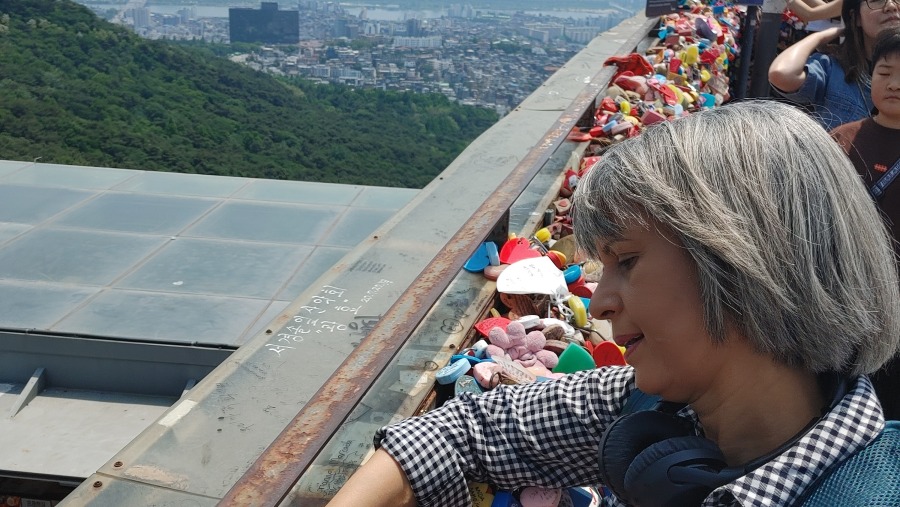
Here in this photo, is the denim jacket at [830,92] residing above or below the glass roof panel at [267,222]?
above

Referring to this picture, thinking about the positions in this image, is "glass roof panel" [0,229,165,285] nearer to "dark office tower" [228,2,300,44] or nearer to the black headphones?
the black headphones

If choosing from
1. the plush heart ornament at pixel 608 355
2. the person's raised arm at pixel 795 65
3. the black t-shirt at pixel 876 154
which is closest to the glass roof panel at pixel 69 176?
the person's raised arm at pixel 795 65

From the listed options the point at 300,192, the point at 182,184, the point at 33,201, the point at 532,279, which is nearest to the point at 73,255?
the point at 33,201

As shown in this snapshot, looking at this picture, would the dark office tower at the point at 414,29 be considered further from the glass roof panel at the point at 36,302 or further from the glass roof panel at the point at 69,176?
the glass roof panel at the point at 36,302

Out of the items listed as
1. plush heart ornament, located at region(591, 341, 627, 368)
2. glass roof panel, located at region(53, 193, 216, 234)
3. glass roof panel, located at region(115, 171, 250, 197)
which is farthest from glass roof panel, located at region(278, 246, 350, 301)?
plush heart ornament, located at region(591, 341, 627, 368)

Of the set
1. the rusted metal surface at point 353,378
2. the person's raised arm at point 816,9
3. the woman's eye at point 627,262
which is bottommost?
the rusted metal surface at point 353,378

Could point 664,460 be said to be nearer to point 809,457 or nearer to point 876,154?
point 809,457
